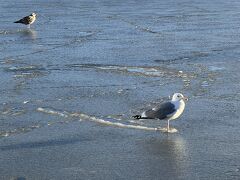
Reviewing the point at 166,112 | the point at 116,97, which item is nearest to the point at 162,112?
the point at 166,112

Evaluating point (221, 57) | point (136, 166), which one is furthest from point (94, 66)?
point (136, 166)

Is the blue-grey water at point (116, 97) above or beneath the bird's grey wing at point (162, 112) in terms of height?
beneath

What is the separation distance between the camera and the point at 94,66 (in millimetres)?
12656

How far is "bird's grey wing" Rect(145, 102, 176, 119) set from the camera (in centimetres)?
798

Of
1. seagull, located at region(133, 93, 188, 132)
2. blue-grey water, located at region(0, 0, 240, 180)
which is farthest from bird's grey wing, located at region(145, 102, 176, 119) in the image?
blue-grey water, located at region(0, 0, 240, 180)

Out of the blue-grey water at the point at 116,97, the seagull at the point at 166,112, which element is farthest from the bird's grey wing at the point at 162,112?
the blue-grey water at the point at 116,97

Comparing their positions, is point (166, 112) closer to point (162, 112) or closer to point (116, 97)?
point (162, 112)

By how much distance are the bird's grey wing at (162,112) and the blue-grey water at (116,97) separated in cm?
21

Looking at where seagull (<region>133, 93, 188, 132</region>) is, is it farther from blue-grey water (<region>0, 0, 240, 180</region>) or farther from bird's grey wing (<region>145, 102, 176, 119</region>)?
blue-grey water (<region>0, 0, 240, 180</region>)

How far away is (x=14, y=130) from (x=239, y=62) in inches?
235

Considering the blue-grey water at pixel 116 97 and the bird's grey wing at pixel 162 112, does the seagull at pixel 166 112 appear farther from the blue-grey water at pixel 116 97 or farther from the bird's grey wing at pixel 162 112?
the blue-grey water at pixel 116 97

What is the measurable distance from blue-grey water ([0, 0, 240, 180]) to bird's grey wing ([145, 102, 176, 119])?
21cm

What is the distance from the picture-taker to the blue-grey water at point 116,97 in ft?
22.2

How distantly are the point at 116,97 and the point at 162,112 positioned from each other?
6.42ft
